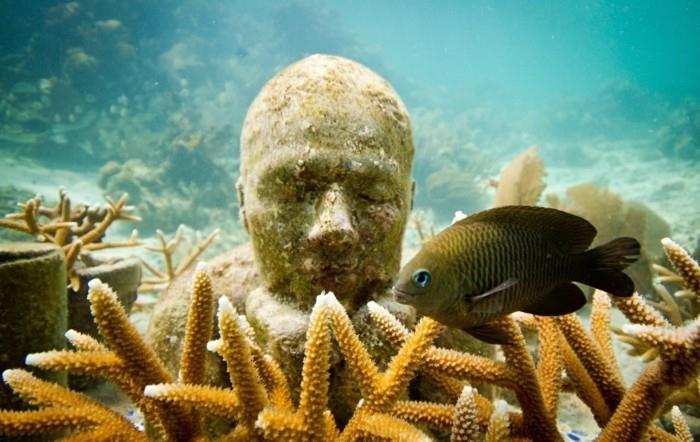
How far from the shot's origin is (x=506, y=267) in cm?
130

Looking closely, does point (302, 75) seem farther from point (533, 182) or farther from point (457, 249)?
point (533, 182)

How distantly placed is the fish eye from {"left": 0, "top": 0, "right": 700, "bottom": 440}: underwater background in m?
7.56

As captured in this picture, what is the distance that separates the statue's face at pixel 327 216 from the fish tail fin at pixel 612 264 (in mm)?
1009

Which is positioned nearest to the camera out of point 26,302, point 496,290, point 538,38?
point 496,290

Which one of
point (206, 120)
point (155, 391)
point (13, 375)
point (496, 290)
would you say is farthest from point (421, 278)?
point (206, 120)

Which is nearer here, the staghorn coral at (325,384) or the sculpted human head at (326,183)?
the staghorn coral at (325,384)

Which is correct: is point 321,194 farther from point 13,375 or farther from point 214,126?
point 214,126

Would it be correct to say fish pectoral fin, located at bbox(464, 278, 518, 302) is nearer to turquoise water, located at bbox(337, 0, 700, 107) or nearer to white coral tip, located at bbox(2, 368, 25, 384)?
white coral tip, located at bbox(2, 368, 25, 384)

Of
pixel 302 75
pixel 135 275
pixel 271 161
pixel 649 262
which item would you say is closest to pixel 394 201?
pixel 271 161

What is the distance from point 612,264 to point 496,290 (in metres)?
0.38

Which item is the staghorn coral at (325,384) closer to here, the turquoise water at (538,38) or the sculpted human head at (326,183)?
the sculpted human head at (326,183)

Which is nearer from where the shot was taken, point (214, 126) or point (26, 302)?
point (26, 302)

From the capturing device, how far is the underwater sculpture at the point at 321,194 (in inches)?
78.8

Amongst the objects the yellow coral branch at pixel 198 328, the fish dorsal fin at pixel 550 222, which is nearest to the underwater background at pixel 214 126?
the fish dorsal fin at pixel 550 222
